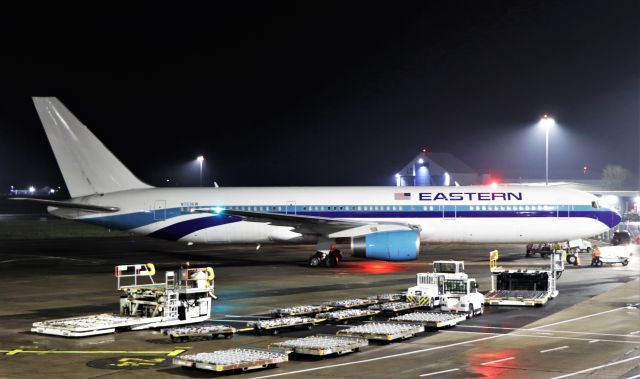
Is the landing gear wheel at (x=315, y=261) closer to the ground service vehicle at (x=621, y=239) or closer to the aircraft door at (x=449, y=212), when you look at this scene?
the aircraft door at (x=449, y=212)

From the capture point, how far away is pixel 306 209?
41188 millimetres

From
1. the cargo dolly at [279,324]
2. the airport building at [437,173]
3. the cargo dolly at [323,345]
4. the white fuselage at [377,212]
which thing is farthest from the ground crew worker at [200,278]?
the airport building at [437,173]

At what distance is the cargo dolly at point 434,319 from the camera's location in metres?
20.0

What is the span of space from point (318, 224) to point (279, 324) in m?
19.1

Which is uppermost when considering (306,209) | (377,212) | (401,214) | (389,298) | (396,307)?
(306,209)

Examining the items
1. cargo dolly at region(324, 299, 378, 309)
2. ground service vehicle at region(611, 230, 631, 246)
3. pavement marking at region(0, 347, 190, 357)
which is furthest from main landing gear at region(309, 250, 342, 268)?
ground service vehicle at region(611, 230, 631, 246)

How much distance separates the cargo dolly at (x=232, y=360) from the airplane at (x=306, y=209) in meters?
23.3

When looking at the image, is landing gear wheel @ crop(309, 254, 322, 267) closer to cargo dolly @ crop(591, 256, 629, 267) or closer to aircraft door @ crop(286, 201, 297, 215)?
aircraft door @ crop(286, 201, 297, 215)

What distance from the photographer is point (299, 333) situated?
782 inches

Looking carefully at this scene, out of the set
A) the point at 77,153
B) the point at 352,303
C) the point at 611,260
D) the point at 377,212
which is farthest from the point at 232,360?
the point at 611,260

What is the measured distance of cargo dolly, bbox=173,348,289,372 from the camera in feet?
48.5

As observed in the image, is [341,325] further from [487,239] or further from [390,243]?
[487,239]

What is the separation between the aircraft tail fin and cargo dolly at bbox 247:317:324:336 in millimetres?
24417

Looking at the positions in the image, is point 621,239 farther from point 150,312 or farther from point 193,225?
point 150,312
